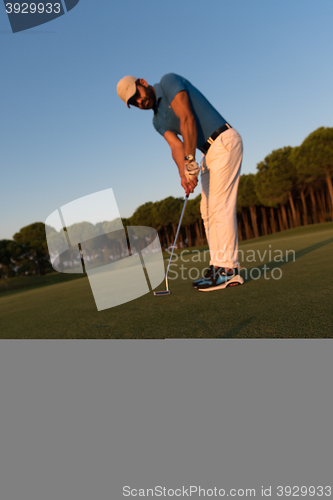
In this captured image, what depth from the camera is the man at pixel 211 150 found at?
289 cm

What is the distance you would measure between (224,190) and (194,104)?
92 cm

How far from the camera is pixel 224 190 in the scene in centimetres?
299

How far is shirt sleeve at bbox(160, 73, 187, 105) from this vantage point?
113 inches

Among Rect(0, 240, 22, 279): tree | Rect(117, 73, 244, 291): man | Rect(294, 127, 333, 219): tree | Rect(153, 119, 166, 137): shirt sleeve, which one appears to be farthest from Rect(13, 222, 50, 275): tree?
Rect(117, 73, 244, 291): man

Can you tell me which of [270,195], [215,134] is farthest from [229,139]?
[270,195]

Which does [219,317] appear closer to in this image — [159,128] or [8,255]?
[159,128]

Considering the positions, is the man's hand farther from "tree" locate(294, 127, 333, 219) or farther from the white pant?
"tree" locate(294, 127, 333, 219)
